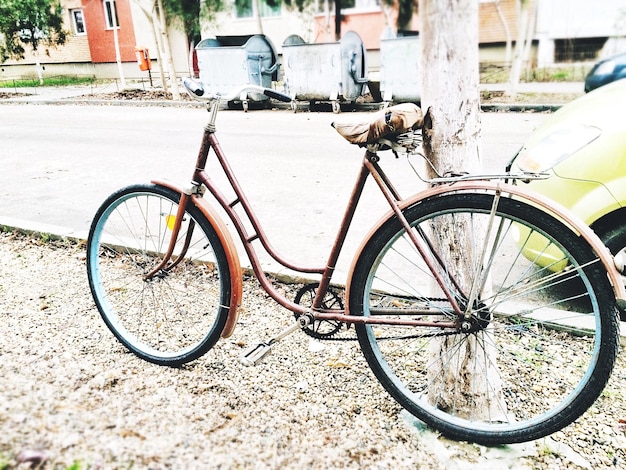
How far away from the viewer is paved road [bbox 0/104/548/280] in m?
5.43

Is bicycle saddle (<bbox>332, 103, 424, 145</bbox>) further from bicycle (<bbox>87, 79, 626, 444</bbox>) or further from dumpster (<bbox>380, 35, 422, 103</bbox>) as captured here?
dumpster (<bbox>380, 35, 422, 103</bbox>)

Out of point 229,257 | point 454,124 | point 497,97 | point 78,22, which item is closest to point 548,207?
point 454,124

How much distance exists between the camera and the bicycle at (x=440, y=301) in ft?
6.82

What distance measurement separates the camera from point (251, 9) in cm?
2223

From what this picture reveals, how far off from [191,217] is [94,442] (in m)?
1.09

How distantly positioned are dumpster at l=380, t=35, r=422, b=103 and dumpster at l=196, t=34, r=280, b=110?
319 cm

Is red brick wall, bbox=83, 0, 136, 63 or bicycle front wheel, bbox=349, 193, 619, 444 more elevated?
red brick wall, bbox=83, 0, 136, 63

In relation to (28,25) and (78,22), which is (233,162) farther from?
(78,22)

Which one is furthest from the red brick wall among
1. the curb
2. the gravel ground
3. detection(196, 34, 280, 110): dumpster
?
the gravel ground

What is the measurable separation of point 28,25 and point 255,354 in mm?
25524

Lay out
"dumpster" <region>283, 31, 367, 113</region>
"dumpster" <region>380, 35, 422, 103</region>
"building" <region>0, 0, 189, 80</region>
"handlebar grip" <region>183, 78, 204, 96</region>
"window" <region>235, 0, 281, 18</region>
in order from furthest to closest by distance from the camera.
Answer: "building" <region>0, 0, 189, 80</region> → "window" <region>235, 0, 281, 18</region> → "dumpster" <region>283, 31, 367, 113</region> → "dumpster" <region>380, 35, 422, 103</region> → "handlebar grip" <region>183, 78, 204, 96</region>

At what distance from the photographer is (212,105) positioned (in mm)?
2730

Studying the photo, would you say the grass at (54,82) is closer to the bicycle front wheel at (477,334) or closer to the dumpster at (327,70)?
the dumpster at (327,70)

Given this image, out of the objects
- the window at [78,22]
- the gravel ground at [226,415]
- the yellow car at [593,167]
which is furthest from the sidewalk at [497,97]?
the gravel ground at [226,415]
